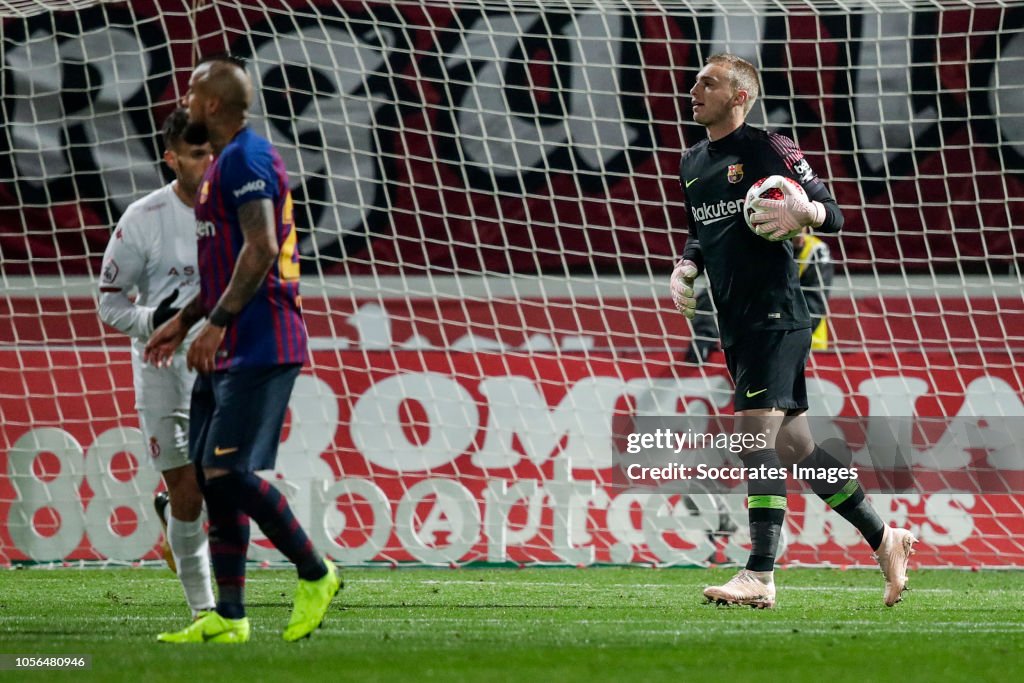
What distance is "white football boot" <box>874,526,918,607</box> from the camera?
188 inches

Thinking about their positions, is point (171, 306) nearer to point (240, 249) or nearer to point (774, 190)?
point (240, 249)

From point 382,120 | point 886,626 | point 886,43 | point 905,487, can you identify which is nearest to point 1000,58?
point 886,43

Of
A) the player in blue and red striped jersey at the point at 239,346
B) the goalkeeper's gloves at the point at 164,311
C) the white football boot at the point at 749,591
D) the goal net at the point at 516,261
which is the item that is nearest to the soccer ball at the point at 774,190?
the white football boot at the point at 749,591

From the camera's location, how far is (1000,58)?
866cm

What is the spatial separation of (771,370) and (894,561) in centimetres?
78

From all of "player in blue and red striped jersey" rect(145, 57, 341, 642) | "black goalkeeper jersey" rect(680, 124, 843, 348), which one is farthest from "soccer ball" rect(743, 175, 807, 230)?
"player in blue and red striped jersey" rect(145, 57, 341, 642)

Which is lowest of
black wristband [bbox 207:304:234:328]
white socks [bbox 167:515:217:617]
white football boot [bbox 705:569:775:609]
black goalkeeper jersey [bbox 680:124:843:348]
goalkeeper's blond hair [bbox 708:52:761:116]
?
white football boot [bbox 705:569:775:609]

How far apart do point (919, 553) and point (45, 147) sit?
5577mm

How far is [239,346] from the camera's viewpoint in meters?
3.55

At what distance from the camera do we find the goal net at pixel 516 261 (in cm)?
723

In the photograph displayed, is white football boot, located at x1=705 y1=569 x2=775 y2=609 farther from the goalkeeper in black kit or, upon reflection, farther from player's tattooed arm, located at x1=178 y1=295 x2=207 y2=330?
player's tattooed arm, located at x1=178 y1=295 x2=207 y2=330

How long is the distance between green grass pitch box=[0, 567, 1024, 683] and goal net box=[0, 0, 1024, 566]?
0.86 metres

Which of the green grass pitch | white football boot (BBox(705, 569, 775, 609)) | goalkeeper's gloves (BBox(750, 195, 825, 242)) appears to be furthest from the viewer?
white football boot (BBox(705, 569, 775, 609))

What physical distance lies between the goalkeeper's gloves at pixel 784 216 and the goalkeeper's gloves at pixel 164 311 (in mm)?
1898
